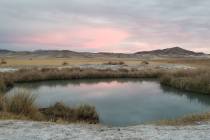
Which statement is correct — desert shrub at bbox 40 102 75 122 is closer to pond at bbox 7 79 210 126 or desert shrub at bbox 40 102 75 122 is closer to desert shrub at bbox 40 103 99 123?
desert shrub at bbox 40 103 99 123

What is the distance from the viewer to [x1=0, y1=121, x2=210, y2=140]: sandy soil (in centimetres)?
645

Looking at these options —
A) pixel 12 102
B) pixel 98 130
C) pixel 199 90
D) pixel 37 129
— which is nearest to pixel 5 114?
pixel 12 102

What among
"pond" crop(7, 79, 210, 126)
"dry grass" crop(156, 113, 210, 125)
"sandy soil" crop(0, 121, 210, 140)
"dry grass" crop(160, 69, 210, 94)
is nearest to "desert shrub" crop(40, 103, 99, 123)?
"pond" crop(7, 79, 210, 126)

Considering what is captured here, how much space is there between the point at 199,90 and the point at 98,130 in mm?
15860

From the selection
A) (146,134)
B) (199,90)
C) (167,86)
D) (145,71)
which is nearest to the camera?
(146,134)

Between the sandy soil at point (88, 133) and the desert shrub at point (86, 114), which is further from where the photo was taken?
the desert shrub at point (86, 114)

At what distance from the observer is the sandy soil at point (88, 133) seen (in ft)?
21.2

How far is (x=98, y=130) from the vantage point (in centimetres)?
738

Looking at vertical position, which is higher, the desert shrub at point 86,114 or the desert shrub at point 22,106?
the desert shrub at point 22,106

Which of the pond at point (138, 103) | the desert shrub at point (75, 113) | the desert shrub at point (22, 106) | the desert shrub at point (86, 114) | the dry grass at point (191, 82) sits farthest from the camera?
the dry grass at point (191, 82)

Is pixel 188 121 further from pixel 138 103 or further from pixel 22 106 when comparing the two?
pixel 138 103

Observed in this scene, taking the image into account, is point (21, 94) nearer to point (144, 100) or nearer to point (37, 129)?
point (37, 129)

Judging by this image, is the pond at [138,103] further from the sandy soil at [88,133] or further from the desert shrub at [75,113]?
the sandy soil at [88,133]

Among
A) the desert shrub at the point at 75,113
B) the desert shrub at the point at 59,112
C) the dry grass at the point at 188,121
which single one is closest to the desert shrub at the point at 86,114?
the desert shrub at the point at 75,113
